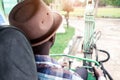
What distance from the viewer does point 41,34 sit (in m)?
1.15

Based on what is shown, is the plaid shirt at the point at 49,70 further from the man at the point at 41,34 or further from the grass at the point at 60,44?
the grass at the point at 60,44

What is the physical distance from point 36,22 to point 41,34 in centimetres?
5

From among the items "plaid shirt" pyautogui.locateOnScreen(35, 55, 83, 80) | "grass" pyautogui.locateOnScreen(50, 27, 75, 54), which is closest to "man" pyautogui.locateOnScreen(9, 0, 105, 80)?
"plaid shirt" pyautogui.locateOnScreen(35, 55, 83, 80)

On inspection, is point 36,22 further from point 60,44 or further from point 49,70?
point 60,44

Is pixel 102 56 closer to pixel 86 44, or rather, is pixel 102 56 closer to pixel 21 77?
pixel 86 44

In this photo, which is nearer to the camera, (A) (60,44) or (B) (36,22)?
(B) (36,22)

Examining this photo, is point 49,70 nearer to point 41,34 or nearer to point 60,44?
point 41,34

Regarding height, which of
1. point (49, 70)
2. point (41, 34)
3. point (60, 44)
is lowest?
point (60, 44)

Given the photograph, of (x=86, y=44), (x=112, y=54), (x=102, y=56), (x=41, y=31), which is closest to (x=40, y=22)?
(x=41, y=31)

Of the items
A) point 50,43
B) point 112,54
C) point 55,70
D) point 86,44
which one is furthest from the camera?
point 112,54

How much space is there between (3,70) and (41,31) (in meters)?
0.31

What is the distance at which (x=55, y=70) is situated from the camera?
1.12 meters

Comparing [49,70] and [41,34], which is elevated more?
[41,34]

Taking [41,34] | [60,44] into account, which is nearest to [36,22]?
[41,34]
